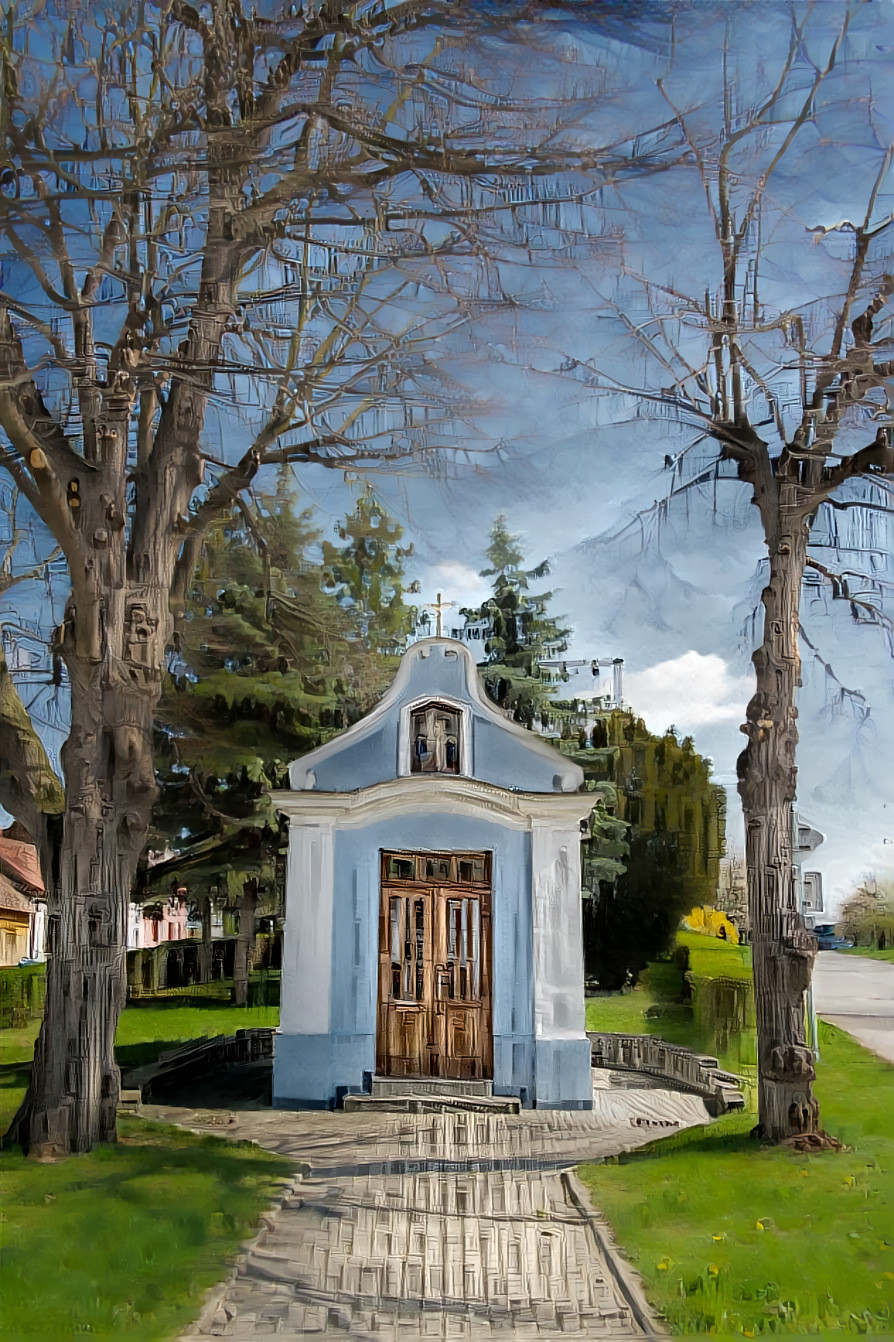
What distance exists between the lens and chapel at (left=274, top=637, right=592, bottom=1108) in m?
8.36

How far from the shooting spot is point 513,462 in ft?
22.6

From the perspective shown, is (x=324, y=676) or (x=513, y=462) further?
(x=324, y=676)

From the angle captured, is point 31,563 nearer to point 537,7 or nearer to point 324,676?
point 324,676

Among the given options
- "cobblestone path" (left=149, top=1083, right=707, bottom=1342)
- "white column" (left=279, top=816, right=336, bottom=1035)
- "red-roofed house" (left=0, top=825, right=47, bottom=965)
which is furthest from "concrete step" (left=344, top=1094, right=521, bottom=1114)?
"red-roofed house" (left=0, top=825, right=47, bottom=965)

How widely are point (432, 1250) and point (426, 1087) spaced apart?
3.49 metres

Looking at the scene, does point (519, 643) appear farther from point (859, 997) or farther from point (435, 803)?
point (859, 997)

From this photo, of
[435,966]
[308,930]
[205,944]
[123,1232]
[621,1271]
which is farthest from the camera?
[205,944]

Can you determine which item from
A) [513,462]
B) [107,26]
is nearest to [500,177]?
[513,462]

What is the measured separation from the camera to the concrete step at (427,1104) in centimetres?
792

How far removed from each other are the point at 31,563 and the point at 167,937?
269 inches

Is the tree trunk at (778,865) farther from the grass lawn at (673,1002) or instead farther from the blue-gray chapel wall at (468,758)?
the grass lawn at (673,1002)

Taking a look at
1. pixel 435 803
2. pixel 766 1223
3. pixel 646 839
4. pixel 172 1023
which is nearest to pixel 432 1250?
pixel 766 1223

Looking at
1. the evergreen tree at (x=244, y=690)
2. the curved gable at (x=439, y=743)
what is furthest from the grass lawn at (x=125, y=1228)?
the evergreen tree at (x=244, y=690)

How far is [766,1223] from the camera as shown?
15.6 ft
